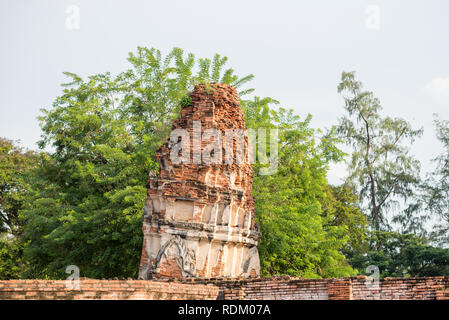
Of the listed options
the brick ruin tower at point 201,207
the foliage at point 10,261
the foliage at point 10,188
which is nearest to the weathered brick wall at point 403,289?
the brick ruin tower at point 201,207

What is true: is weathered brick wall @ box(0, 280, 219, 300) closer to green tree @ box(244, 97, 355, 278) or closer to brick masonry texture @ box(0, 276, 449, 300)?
brick masonry texture @ box(0, 276, 449, 300)

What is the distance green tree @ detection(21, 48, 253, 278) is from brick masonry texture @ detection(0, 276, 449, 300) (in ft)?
22.3

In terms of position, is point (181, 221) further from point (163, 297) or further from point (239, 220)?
point (163, 297)

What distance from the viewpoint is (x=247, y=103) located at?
20.6 meters

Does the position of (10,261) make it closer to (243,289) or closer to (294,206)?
(294,206)

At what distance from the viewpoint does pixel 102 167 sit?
18812 millimetres

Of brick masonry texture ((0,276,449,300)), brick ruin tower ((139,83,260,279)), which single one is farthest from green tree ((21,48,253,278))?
brick masonry texture ((0,276,449,300))

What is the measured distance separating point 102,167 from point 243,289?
9.54 m

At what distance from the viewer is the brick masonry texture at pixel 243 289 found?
780cm

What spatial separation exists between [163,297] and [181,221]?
400 cm

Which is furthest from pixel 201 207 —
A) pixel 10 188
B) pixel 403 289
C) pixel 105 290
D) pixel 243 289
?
pixel 10 188
